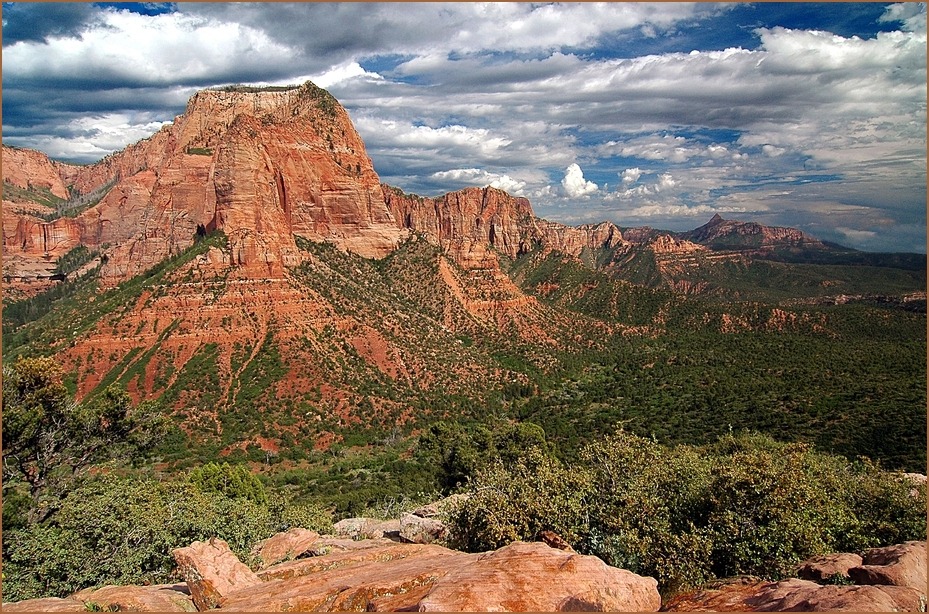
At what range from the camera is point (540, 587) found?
1210 cm

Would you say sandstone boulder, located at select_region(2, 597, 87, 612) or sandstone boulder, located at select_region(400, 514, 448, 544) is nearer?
sandstone boulder, located at select_region(2, 597, 87, 612)

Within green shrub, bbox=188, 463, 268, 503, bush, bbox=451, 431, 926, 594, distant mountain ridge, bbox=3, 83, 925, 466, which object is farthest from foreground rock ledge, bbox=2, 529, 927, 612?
distant mountain ridge, bbox=3, 83, 925, 466

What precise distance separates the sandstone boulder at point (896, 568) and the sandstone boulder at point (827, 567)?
0.82 feet

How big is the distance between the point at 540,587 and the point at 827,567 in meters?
9.02

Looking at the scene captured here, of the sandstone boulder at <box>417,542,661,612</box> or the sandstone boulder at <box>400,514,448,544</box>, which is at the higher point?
the sandstone boulder at <box>417,542,661,612</box>

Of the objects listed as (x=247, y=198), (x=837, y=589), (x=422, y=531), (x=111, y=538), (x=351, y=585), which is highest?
(x=247, y=198)

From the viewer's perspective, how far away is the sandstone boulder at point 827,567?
47.7 ft

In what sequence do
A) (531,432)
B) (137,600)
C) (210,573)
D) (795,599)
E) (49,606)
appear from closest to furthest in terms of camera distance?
(795,599) < (49,606) < (137,600) < (210,573) < (531,432)

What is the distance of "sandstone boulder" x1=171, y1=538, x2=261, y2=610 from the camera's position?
15447mm

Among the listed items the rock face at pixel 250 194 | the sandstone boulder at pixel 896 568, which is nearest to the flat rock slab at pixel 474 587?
the sandstone boulder at pixel 896 568

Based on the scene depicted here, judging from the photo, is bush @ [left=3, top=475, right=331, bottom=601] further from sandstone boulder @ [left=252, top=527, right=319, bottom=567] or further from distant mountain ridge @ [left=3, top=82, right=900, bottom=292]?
distant mountain ridge @ [left=3, top=82, right=900, bottom=292]

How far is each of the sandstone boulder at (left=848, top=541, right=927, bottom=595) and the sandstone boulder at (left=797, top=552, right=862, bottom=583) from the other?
249mm

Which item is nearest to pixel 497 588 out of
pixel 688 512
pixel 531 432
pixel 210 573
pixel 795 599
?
pixel 795 599

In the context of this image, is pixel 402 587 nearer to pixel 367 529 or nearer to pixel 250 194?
pixel 367 529
